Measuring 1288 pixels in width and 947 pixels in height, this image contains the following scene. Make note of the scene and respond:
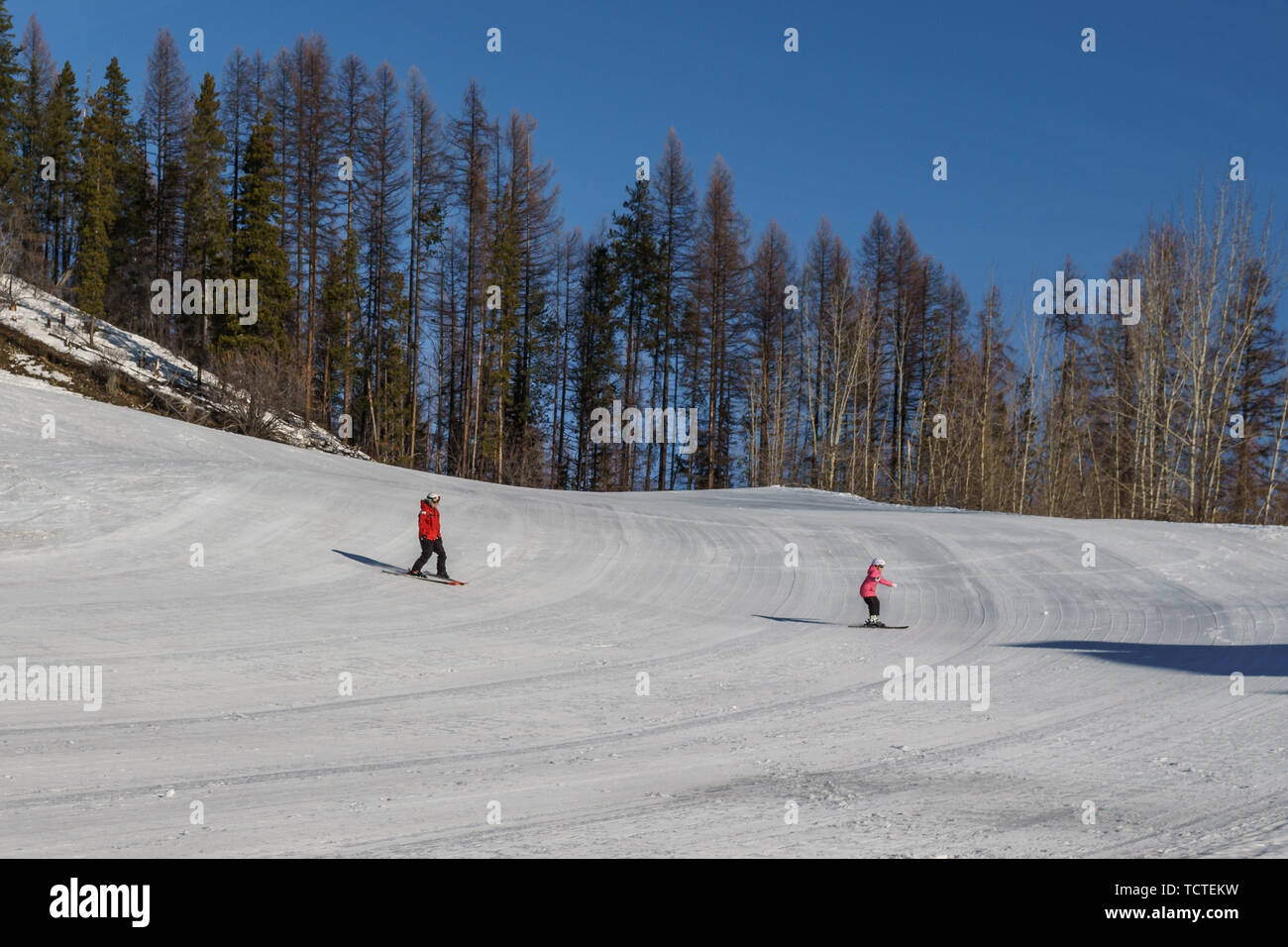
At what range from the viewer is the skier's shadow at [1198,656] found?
12.5 metres

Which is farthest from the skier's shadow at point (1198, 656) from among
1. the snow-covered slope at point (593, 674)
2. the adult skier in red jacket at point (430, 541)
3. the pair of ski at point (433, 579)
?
the adult skier in red jacket at point (430, 541)

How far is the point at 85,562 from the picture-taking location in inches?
633

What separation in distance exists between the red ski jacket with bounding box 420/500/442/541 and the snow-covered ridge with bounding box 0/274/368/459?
19.3m

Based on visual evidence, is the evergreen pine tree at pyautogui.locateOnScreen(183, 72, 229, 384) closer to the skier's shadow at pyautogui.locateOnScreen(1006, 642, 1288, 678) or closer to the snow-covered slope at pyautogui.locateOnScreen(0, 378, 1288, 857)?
the snow-covered slope at pyautogui.locateOnScreen(0, 378, 1288, 857)

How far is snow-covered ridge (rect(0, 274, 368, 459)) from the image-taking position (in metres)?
36.4

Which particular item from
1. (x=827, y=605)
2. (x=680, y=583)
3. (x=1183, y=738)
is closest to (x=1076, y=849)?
(x=1183, y=738)

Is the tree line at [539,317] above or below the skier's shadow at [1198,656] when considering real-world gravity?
above

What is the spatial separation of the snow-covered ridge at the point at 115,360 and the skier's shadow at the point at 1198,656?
28707 millimetres

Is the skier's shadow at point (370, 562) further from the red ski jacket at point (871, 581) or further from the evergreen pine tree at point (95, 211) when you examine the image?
the evergreen pine tree at point (95, 211)

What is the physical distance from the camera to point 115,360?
129 ft

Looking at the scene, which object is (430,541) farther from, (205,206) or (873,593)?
(205,206)

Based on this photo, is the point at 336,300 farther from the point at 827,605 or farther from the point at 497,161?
the point at 827,605

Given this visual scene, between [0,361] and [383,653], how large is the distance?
3206 centimetres

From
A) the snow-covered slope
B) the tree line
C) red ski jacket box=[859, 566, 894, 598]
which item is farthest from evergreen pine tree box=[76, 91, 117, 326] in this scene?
red ski jacket box=[859, 566, 894, 598]
